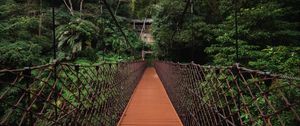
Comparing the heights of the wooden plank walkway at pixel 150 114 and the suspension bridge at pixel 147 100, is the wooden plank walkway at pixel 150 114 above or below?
below

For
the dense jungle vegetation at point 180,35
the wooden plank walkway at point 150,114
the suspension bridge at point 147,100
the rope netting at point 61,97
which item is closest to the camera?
the rope netting at point 61,97

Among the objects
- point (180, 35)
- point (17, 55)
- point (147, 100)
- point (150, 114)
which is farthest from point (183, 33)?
point (150, 114)

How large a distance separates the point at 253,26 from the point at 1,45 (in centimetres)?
509

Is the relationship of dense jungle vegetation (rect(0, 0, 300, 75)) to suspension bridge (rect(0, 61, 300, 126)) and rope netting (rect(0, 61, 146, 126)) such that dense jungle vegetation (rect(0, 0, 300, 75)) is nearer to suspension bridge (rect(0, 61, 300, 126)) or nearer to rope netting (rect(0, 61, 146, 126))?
suspension bridge (rect(0, 61, 300, 126))

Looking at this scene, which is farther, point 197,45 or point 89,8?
point 89,8

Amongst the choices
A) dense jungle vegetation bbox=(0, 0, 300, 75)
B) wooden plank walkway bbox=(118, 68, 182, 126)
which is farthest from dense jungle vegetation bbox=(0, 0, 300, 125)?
wooden plank walkway bbox=(118, 68, 182, 126)

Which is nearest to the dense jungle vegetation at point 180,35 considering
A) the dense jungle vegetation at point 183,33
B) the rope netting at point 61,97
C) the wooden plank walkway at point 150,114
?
the dense jungle vegetation at point 183,33

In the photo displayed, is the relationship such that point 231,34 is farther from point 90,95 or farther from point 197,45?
point 90,95

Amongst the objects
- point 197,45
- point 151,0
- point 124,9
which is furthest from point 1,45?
point 124,9

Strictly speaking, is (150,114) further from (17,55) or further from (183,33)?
(183,33)

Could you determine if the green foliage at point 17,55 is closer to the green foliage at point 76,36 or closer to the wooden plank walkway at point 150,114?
the green foliage at point 76,36

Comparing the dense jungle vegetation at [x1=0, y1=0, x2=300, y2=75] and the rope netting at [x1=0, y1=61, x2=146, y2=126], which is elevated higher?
the dense jungle vegetation at [x1=0, y1=0, x2=300, y2=75]

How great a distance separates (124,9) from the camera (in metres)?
16.5

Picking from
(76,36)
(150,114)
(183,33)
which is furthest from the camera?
(76,36)
